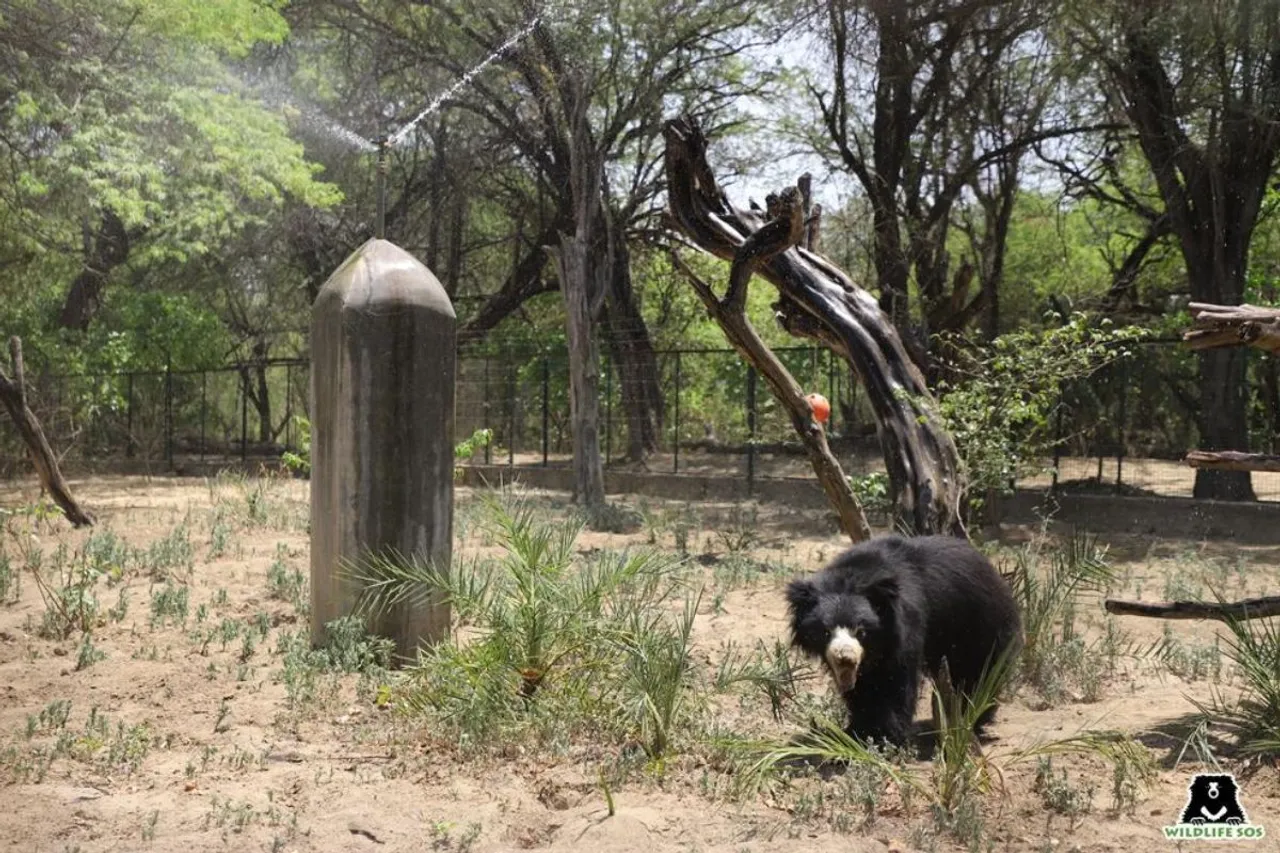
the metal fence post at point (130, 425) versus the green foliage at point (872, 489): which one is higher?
the metal fence post at point (130, 425)

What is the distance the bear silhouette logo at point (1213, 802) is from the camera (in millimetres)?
4367

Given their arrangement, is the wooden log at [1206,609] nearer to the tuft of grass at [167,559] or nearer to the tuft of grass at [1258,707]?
the tuft of grass at [1258,707]

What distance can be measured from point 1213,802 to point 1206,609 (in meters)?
1.11

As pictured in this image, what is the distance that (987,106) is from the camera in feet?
57.5

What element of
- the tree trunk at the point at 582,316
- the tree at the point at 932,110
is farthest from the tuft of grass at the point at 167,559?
the tree at the point at 932,110

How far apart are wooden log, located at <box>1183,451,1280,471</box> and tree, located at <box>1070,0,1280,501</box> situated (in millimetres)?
9094

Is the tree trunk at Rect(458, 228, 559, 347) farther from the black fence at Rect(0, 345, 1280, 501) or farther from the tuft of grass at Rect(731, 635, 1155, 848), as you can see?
the tuft of grass at Rect(731, 635, 1155, 848)

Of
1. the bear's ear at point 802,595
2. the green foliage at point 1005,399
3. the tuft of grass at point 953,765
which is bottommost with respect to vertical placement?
the tuft of grass at point 953,765

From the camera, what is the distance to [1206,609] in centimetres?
538

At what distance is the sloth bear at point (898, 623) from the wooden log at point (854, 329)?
59.7 inches

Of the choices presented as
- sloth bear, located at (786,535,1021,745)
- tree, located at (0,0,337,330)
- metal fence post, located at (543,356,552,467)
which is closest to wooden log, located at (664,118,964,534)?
sloth bear, located at (786,535,1021,745)

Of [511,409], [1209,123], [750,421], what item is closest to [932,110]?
[1209,123]

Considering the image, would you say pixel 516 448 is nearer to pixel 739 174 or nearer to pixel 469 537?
pixel 739 174

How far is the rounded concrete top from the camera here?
6.44 m
